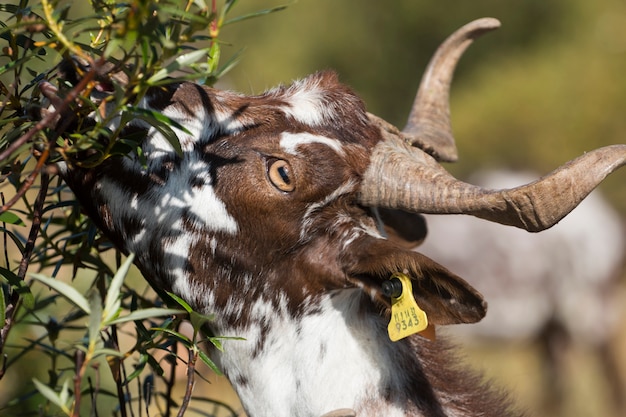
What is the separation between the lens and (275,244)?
3711 millimetres

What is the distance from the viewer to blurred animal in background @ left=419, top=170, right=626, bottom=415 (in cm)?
1425

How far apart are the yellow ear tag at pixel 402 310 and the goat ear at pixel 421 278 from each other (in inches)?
1.4

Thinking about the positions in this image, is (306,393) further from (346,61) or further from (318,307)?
(346,61)

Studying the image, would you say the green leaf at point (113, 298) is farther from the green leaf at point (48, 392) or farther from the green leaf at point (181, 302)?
the green leaf at point (181, 302)

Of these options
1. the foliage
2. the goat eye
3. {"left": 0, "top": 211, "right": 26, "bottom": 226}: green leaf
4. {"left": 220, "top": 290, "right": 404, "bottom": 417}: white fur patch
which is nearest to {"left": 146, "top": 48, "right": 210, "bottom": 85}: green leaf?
the foliage

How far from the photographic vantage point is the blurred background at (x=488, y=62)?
21.9m

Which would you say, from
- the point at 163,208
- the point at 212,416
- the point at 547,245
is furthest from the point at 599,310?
the point at 163,208

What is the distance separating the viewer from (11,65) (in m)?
3.01

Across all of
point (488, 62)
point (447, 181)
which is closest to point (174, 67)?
point (447, 181)

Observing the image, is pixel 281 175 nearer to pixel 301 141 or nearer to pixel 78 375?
pixel 301 141

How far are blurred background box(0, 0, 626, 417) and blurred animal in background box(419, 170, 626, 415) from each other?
4605 millimetres

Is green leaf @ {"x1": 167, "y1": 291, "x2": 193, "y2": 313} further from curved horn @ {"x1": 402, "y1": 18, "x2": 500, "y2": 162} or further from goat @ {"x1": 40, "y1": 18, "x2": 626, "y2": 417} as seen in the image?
curved horn @ {"x1": 402, "y1": 18, "x2": 500, "y2": 162}

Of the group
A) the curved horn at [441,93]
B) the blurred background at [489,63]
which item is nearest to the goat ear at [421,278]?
the curved horn at [441,93]

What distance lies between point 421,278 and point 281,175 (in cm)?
67
